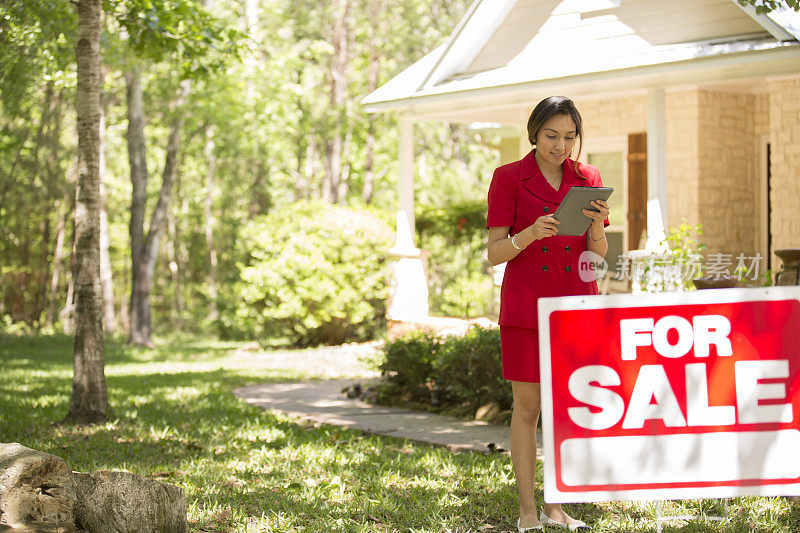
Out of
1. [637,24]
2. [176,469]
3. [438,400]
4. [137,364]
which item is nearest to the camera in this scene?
[176,469]

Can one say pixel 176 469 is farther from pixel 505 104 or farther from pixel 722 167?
pixel 722 167

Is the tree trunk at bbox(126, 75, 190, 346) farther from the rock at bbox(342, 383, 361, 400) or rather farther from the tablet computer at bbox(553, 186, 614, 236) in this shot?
the tablet computer at bbox(553, 186, 614, 236)

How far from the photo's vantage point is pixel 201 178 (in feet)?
114

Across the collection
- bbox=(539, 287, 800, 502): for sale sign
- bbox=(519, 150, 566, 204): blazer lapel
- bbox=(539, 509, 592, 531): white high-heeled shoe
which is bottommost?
bbox=(539, 509, 592, 531): white high-heeled shoe

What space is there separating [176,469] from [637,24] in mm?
7369

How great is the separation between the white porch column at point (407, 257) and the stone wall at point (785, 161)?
471 cm

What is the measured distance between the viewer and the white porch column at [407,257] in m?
12.7

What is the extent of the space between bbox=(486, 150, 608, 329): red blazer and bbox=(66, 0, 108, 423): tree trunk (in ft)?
15.2

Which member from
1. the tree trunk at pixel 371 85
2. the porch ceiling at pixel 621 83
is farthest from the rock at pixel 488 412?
the tree trunk at pixel 371 85

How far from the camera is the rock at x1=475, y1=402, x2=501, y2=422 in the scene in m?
7.77

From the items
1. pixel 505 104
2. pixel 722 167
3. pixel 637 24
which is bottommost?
pixel 722 167

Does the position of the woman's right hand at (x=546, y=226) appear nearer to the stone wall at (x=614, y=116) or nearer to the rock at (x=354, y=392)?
the rock at (x=354, y=392)

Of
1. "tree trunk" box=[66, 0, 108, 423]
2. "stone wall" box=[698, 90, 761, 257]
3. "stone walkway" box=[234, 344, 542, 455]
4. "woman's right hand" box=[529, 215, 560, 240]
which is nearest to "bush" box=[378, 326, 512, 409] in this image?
"stone walkway" box=[234, 344, 542, 455]

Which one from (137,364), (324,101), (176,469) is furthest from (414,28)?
(176,469)
